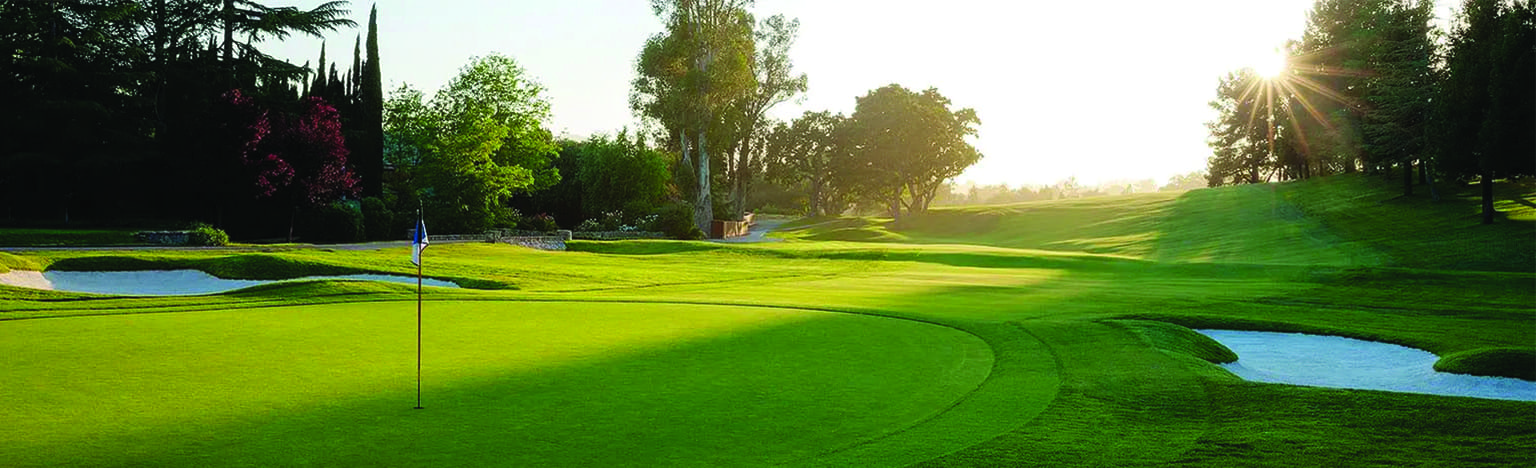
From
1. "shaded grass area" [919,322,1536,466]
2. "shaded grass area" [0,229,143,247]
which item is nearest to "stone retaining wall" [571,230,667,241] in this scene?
"shaded grass area" [0,229,143,247]

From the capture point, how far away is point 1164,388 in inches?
321

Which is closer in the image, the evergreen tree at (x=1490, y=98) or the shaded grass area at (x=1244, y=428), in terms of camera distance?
the shaded grass area at (x=1244, y=428)

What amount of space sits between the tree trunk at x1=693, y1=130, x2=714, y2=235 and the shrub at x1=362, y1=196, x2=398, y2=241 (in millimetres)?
18891

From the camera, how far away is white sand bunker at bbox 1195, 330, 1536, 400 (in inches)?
355

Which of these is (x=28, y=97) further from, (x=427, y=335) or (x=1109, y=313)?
(x=1109, y=313)

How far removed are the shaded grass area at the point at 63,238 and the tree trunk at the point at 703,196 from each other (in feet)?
94.5

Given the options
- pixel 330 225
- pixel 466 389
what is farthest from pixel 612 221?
pixel 466 389

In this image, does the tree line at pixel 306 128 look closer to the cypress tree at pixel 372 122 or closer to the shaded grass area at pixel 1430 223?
the cypress tree at pixel 372 122

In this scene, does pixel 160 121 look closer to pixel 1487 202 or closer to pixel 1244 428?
pixel 1244 428

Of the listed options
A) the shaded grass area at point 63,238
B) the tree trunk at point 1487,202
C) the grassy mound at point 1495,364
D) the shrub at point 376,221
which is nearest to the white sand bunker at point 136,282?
the shaded grass area at point 63,238

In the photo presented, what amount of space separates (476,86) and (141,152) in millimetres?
16069

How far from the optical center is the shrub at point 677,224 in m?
46.1

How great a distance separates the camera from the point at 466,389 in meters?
7.62

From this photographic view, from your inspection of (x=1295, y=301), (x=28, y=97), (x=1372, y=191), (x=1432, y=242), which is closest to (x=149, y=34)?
(x=28, y=97)
